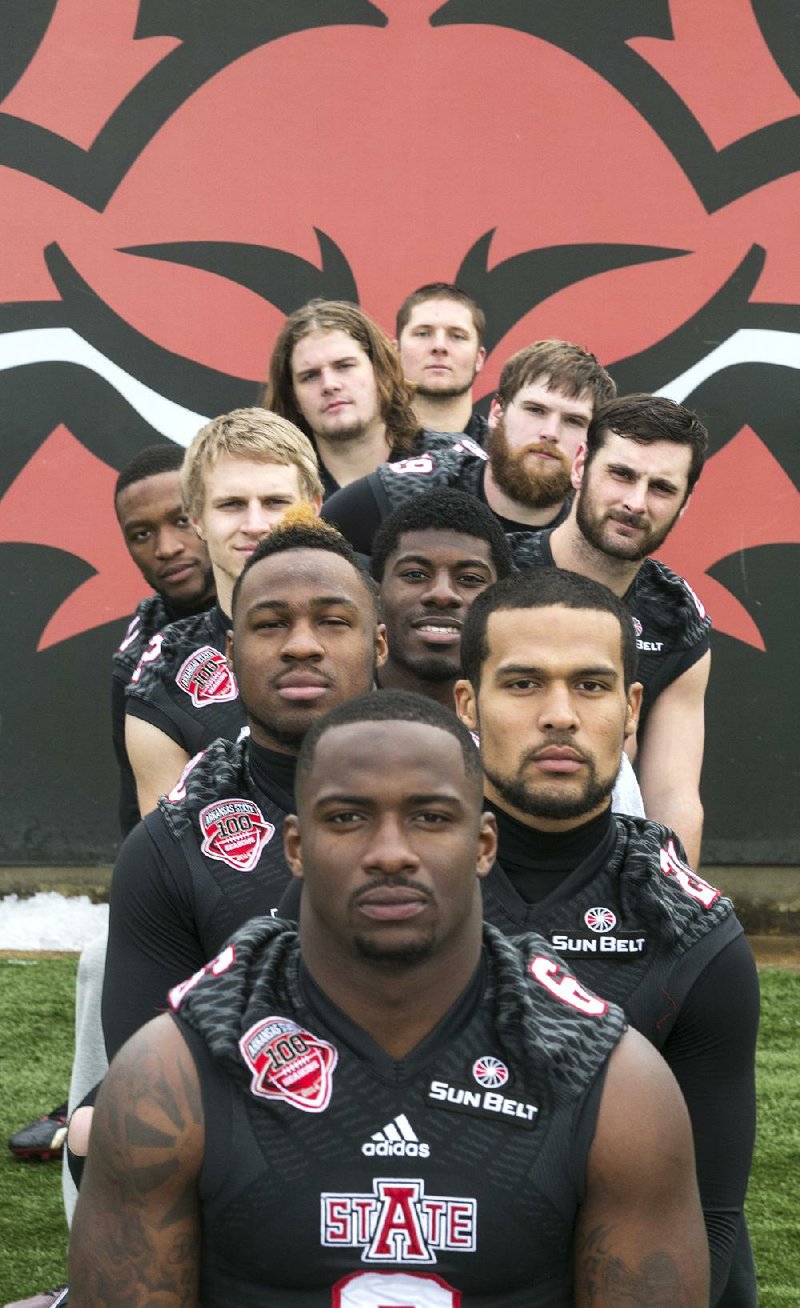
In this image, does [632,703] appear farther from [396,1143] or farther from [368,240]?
[368,240]

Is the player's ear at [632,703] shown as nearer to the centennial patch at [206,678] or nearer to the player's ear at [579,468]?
the centennial patch at [206,678]

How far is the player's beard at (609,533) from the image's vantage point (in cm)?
388

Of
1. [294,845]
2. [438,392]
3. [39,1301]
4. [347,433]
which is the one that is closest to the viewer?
[294,845]

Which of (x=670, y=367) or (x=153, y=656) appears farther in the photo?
(x=670, y=367)

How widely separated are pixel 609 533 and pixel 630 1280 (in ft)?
7.20

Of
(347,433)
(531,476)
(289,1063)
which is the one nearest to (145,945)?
(289,1063)

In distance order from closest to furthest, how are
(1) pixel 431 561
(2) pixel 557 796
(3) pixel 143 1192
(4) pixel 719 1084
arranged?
(3) pixel 143 1192
(4) pixel 719 1084
(2) pixel 557 796
(1) pixel 431 561

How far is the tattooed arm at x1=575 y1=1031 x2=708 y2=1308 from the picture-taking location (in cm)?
192

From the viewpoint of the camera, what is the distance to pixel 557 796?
2.52m

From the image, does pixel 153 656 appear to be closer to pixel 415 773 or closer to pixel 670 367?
pixel 415 773

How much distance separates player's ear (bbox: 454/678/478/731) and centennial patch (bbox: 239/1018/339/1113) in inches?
33.2

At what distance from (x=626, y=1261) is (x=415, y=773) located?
59 centimetres

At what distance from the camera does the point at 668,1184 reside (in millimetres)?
1923

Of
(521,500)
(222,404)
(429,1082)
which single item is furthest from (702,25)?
(429,1082)
